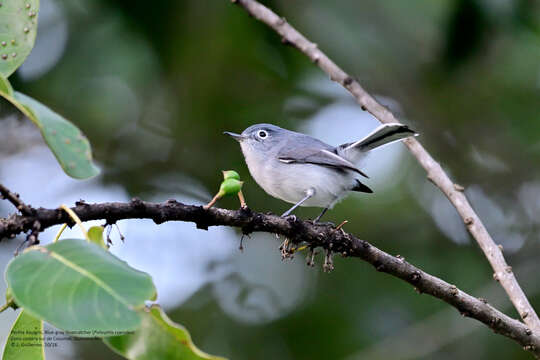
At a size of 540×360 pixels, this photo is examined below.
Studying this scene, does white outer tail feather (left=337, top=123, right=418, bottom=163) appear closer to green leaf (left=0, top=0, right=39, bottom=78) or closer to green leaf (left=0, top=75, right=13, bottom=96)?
green leaf (left=0, top=0, right=39, bottom=78)

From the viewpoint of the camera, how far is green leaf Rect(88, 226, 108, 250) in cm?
167

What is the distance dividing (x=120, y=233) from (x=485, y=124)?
16.2 feet

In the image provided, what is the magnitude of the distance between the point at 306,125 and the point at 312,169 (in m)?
2.34

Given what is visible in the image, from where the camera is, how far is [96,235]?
1.68 metres

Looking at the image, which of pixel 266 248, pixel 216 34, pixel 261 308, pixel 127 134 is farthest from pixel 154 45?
pixel 261 308

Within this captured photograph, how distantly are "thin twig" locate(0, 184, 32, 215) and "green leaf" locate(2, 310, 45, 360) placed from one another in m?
0.37

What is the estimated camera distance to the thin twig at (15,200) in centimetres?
156

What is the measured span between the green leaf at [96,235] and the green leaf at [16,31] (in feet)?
1.93

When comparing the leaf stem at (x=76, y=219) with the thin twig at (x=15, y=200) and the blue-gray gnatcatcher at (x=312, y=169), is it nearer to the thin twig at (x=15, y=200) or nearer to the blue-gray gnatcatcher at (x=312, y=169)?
the thin twig at (x=15, y=200)

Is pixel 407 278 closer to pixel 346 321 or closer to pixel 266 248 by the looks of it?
pixel 346 321

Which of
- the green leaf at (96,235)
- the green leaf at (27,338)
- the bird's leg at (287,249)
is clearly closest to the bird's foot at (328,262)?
the bird's leg at (287,249)

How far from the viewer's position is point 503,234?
19.0 feet

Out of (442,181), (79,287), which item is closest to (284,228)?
(79,287)

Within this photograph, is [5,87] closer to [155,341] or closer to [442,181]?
[155,341]
